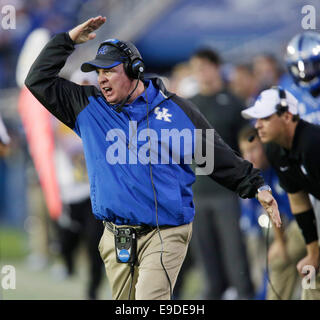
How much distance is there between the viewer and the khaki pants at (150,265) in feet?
15.3

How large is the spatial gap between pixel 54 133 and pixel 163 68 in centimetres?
490

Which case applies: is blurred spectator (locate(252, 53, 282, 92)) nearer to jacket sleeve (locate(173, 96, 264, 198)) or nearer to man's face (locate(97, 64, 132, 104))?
jacket sleeve (locate(173, 96, 264, 198))

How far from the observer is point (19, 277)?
9.75m

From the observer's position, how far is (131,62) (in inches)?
191

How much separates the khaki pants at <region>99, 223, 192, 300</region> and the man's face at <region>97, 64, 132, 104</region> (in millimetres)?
837

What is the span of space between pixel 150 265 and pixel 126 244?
0.68 feet

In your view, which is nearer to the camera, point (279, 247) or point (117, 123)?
Result: point (117, 123)

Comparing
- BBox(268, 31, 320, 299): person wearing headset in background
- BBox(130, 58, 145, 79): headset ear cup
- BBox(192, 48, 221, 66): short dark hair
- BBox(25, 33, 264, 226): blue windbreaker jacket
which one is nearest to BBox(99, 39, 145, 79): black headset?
BBox(130, 58, 145, 79): headset ear cup

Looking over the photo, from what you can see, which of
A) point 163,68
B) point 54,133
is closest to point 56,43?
point 54,133

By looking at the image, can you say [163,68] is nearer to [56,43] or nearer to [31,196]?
[31,196]

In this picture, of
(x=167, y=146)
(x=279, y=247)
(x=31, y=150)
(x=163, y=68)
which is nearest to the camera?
(x=167, y=146)

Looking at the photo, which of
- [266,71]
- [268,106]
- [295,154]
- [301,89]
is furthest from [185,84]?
[295,154]
